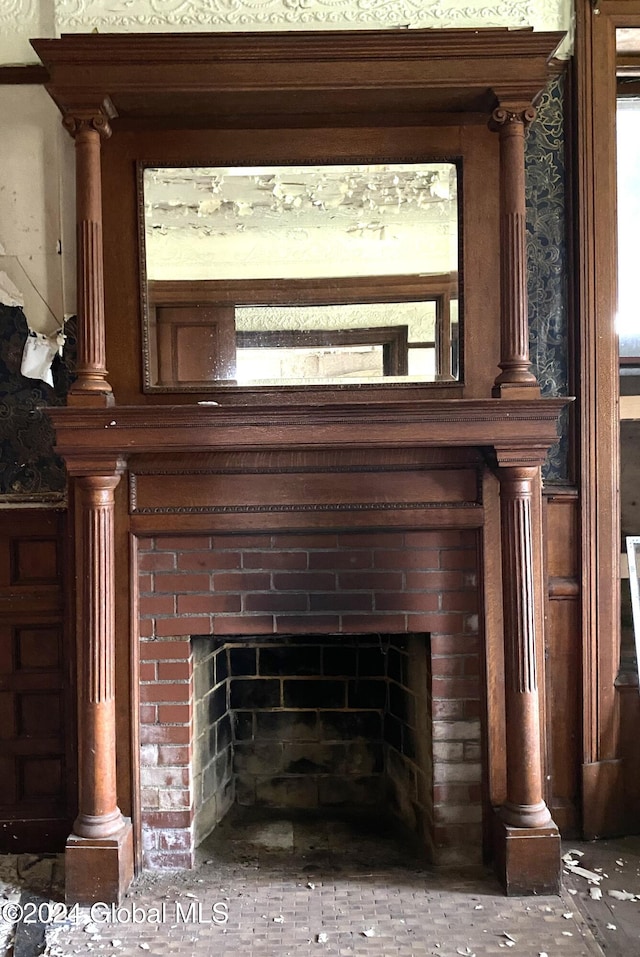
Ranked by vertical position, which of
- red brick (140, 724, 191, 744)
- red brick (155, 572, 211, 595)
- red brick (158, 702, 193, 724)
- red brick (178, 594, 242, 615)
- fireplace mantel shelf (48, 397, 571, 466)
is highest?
fireplace mantel shelf (48, 397, 571, 466)

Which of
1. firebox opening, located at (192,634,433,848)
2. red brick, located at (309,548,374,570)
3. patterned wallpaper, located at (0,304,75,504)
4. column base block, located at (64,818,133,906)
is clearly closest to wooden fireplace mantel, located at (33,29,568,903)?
column base block, located at (64,818,133,906)

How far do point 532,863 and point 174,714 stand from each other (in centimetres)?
112

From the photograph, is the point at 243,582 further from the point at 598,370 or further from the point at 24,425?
the point at 598,370

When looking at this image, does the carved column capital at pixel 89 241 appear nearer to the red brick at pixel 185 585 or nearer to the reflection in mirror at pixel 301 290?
the reflection in mirror at pixel 301 290

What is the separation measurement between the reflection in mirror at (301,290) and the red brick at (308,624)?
0.72 metres

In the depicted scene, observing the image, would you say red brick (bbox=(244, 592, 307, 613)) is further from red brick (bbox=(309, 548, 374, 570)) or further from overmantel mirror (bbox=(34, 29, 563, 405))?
overmantel mirror (bbox=(34, 29, 563, 405))

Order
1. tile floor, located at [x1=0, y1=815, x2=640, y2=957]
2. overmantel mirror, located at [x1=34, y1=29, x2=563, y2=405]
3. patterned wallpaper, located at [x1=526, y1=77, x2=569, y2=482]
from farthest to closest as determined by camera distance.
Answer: patterned wallpaper, located at [x1=526, y1=77, x2=569, y2=482], overmantel mirror, located at [x1=34, y1=29, x2=563, y2=405], tile floor, located at [x1=0, y1=815, x2=640, y2=957]

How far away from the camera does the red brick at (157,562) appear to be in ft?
7.27

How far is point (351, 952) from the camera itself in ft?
6.03

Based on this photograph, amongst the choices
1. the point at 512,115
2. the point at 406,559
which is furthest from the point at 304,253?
the point at 406,559

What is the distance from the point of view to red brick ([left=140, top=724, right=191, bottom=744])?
2217mm

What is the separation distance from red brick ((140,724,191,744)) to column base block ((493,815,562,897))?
1.00 metres

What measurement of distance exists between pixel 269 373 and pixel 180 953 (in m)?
1.58

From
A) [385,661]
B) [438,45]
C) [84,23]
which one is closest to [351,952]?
[385,661]
